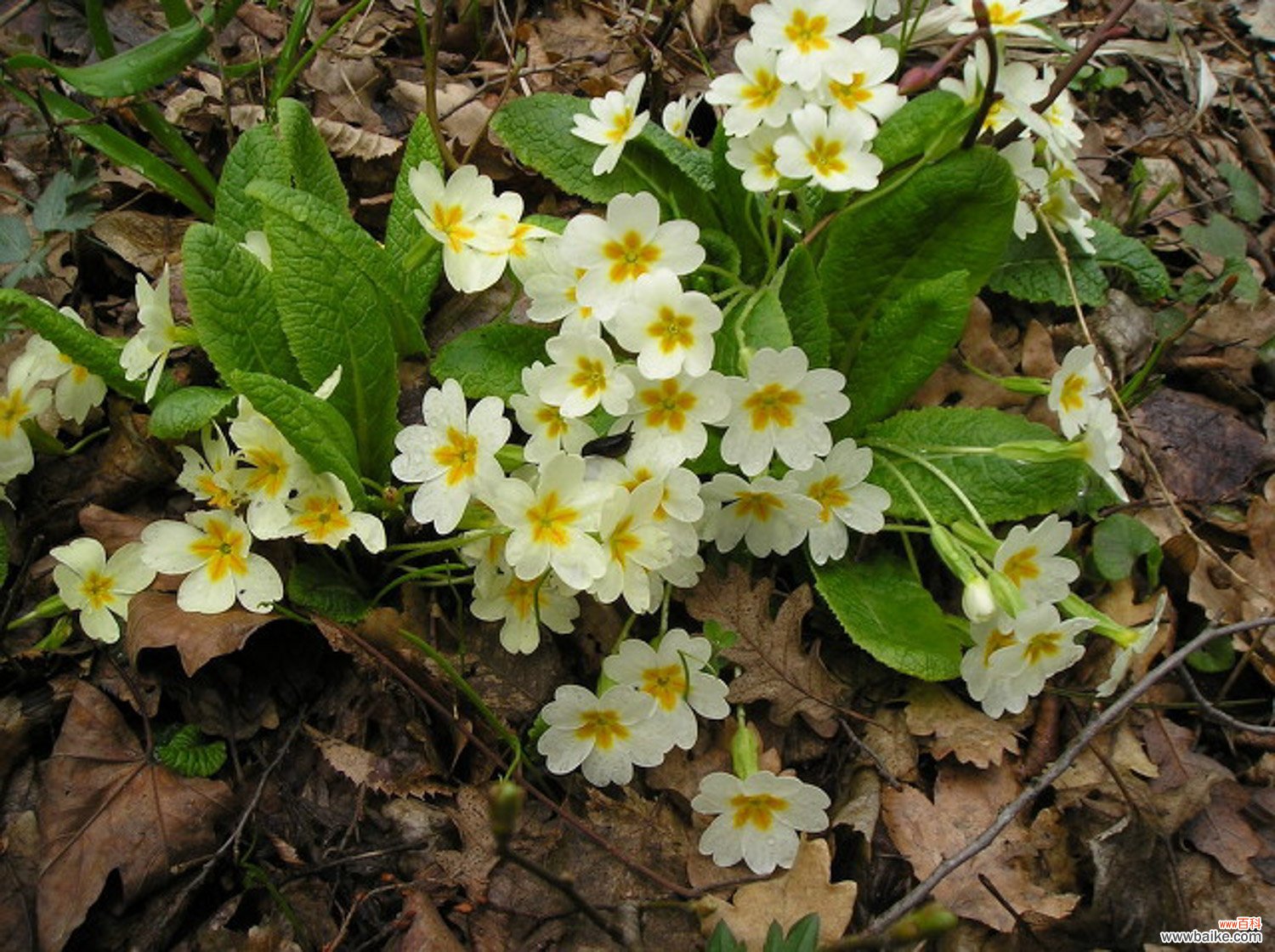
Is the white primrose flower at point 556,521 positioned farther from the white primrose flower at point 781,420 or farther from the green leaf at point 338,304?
the green leaf at point 338,304

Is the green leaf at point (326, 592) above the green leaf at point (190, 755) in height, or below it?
above

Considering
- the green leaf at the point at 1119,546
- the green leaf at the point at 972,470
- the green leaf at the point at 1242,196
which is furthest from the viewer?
the green leaf at the point at 1242,196

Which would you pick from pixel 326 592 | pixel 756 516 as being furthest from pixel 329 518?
pixel 756 516

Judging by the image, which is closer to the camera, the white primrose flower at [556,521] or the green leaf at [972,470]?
the white primrose flower at [556,521]

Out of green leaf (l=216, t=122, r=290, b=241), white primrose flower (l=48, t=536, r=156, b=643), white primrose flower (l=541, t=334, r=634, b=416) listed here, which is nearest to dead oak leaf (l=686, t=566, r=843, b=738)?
white primrose flower (l=541, t=334, r=634, b=416)

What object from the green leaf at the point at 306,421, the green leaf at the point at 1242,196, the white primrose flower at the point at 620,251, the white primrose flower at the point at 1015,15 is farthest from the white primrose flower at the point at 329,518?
the green leaf at the point at 1242,196

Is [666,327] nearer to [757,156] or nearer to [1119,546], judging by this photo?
[757,156]
